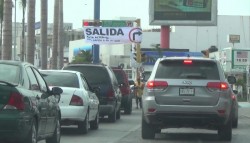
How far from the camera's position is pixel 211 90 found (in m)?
14.9

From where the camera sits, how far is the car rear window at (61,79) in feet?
56.5

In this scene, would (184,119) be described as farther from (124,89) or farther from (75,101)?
(124,89)

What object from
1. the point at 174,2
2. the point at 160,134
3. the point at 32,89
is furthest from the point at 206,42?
the point at 32,89

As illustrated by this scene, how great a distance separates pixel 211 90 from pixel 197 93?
313 mm

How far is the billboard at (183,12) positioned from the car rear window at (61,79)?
3999 centimetres

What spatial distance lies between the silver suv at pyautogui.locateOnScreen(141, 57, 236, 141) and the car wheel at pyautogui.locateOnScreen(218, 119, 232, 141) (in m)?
0.37

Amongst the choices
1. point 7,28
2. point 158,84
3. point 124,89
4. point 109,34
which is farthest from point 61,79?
point 109,34

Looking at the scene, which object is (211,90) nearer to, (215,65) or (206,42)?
(215,65)

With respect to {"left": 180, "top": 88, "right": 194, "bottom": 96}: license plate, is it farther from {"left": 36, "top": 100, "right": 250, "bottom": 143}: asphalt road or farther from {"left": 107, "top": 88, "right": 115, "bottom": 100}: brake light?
{"left": 107, "top": 88, "right": 115, "bottom": 100}: brake light

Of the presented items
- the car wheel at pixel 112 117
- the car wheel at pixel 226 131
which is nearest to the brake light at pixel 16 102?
the car wheel at pixel 226 131

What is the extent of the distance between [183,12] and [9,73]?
46.8 meters

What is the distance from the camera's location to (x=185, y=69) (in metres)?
15.3

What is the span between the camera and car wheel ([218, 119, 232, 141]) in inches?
615

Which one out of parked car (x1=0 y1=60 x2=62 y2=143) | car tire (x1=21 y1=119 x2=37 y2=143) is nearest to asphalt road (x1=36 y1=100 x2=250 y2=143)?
parked car (x1=0 y1=60 x2=62 y2=143)
